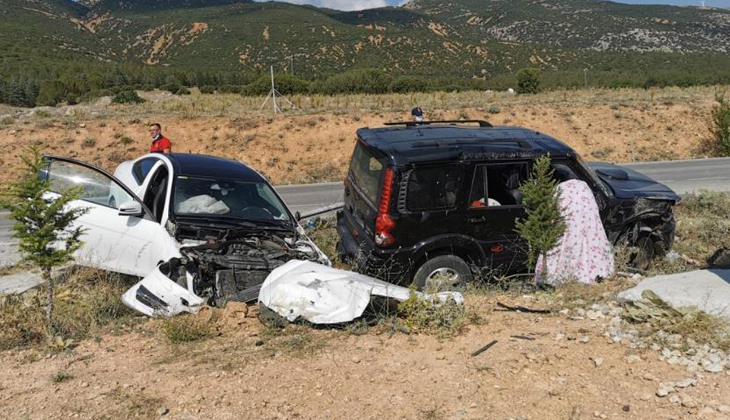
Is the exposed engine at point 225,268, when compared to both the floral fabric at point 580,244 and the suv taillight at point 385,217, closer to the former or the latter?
the suv taillight at point 385,217

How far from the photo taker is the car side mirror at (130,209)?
642cm

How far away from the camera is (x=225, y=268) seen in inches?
229

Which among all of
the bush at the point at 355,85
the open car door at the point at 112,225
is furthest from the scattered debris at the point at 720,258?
the bush at the point at 355,85

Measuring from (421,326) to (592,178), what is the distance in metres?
3.37

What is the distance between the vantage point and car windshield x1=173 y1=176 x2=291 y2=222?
687cm

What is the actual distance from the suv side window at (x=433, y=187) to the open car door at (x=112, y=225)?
8.82 feet

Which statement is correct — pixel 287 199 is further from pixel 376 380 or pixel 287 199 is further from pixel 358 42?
pixel 358 42

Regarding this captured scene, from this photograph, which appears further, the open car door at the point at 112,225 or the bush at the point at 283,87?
the bush at the point at 283,87

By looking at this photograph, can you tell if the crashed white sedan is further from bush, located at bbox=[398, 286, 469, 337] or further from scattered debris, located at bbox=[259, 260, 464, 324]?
bush, located at bbox=[398, 286, 469, 337]

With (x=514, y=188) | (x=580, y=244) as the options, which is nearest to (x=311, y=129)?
Result: (x=514, y=188)

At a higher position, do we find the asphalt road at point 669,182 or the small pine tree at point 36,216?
the small pine tree at point 36,216

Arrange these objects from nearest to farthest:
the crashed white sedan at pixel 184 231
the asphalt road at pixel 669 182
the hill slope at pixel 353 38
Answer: the crashed white sedan at pixel 184 231, the asphalt road at pixel 669 182, the hill slope at pixel 353 38

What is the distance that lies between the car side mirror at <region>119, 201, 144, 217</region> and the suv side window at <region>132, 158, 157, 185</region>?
124 centimetres

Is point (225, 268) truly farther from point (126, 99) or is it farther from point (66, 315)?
point (126, 99)
